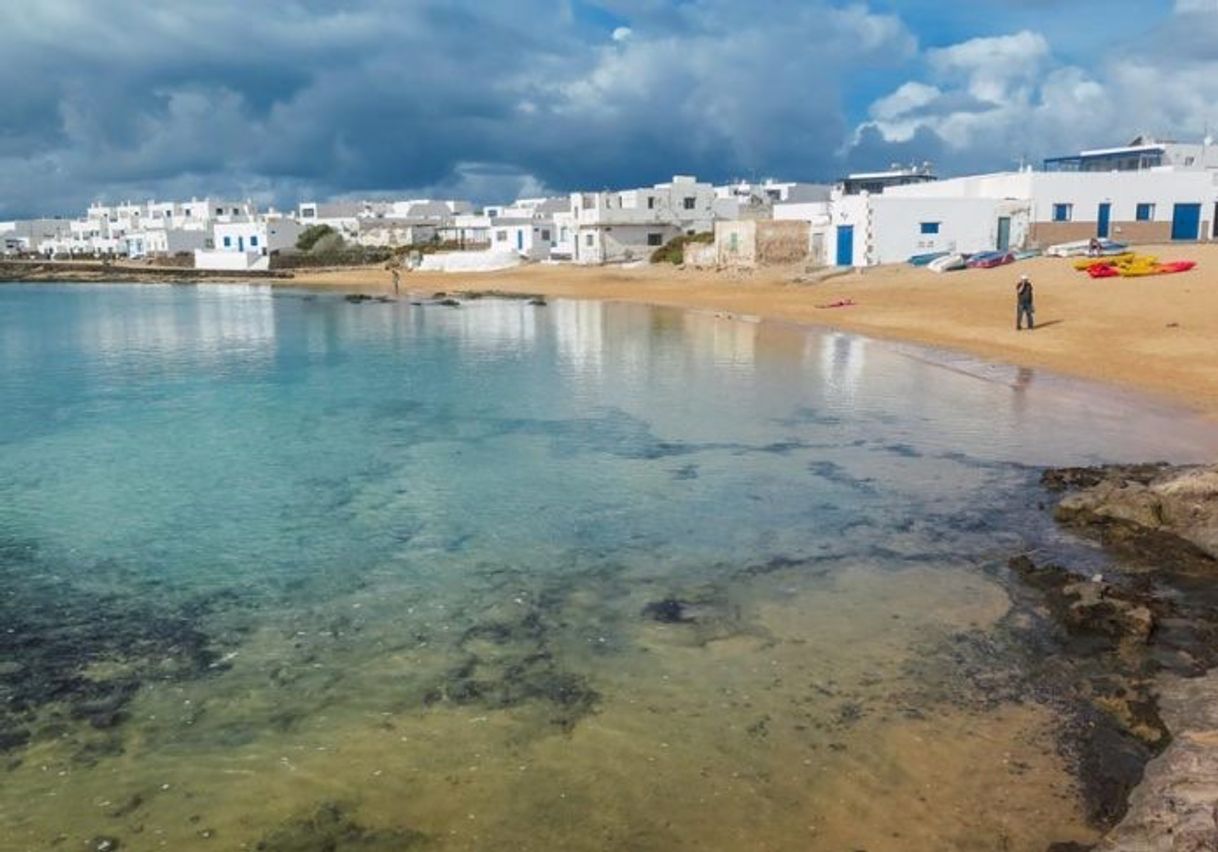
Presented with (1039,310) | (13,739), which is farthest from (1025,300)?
(13,739)

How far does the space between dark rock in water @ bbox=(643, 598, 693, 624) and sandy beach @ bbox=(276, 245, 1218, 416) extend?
56.4 ft

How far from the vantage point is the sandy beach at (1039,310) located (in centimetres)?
3002

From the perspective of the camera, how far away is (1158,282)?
137 ft

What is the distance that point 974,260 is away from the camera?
55.7 metres

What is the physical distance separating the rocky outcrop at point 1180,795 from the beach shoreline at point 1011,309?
1683 centimetres

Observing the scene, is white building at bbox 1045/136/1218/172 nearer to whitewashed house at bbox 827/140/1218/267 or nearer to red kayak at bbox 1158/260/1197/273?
whitewashed house at bbox 827/140/1218/267

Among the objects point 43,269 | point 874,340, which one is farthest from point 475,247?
point 874,340

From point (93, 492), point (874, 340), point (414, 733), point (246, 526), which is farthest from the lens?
point (874, 340)

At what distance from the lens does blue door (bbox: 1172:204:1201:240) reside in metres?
63.2

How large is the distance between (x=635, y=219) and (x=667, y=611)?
91949mm

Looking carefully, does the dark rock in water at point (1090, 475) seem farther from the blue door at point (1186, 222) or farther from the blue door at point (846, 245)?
the blue door at point (1186, 222)

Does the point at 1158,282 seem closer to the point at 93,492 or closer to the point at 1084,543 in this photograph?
the point at 1084,543

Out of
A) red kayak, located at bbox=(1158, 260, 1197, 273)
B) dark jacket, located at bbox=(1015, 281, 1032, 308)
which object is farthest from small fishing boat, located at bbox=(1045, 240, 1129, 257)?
dark jacket, located at bbox=(1015, 281, 1032, 308)

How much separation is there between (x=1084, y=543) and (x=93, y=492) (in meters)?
17.4
